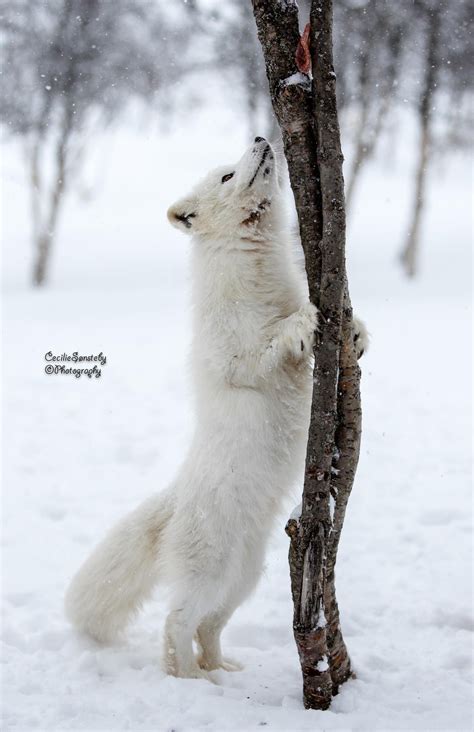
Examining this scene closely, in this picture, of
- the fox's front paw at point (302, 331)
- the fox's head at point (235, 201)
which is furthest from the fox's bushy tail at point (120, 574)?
the fox's head at point (235, 201)

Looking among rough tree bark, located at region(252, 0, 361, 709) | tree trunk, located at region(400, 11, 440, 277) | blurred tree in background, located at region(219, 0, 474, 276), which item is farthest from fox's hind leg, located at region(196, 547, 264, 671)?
tree trunk, located at region(400, 11, 440, 277)

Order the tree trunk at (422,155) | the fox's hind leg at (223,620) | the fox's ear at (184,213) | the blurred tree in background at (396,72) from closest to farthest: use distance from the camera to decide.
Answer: the fox's hind leg at (223,620), the fox's ear at (184,213), the blurred tree in background at (396,72), the tree trunk at (422,155)

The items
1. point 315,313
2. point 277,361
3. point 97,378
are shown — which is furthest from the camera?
point 97,378

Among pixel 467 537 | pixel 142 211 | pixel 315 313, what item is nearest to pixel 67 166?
pixel 142 211

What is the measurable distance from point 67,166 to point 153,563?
1555cm

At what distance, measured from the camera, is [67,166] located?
18.0 m

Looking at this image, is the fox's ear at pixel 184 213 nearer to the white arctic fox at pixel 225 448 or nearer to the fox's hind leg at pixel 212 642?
the white arctic fox at pixel 225 448

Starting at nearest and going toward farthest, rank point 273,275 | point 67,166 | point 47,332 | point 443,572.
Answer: point 273,275 < point 443,572 < point 47,332 < point 67,166

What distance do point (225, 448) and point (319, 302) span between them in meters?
0.96

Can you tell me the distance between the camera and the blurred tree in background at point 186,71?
1579 cm

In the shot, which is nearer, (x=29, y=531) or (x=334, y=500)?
(x=334, y=500)

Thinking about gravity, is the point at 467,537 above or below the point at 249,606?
above

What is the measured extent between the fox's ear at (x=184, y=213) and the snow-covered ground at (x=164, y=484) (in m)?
0.97

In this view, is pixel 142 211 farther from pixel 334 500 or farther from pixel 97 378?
pixel 334 500
